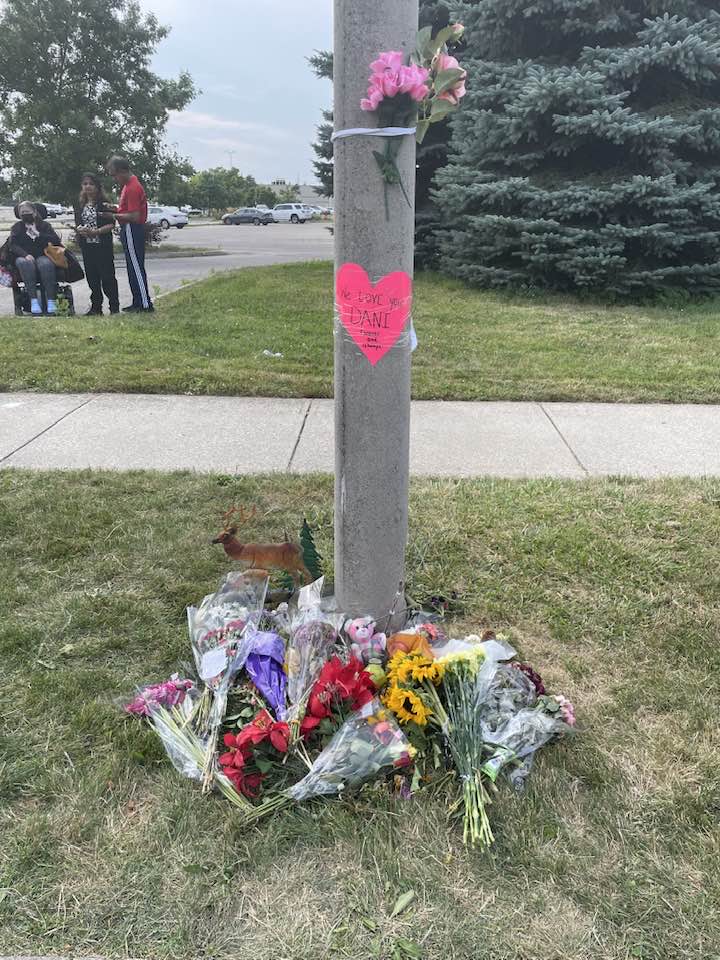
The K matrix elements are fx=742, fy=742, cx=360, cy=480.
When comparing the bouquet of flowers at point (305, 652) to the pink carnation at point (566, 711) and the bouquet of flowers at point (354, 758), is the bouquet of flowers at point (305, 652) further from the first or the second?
the pink carnation at point (566, 711)

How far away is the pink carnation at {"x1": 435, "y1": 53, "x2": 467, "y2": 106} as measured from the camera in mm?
2168

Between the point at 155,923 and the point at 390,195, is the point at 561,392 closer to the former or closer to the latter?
the point at 390,195

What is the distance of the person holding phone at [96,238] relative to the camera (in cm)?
919

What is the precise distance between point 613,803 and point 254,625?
52.4 inches

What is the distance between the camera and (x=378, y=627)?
108 inches

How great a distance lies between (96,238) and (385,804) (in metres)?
8.86

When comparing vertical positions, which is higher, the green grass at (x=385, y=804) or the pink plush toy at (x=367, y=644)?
the pink plush toy at (x=367, y=644)

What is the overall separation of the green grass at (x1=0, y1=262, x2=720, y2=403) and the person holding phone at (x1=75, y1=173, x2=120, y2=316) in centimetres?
77

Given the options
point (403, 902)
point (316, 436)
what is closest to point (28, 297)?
point (316, 436)

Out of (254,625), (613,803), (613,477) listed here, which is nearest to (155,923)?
(254,625)

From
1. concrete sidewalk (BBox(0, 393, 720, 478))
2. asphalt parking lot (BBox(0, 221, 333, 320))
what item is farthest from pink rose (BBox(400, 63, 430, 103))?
asphalt parking lot (BBox(0, 221, 333, 320))

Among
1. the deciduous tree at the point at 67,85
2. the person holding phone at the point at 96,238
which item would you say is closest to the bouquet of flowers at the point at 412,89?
the person holding phone at the point at 96,238

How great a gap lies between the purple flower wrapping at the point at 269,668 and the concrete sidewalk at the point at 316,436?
6.65 feet

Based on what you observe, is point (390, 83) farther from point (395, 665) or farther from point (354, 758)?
point (354, 758)
